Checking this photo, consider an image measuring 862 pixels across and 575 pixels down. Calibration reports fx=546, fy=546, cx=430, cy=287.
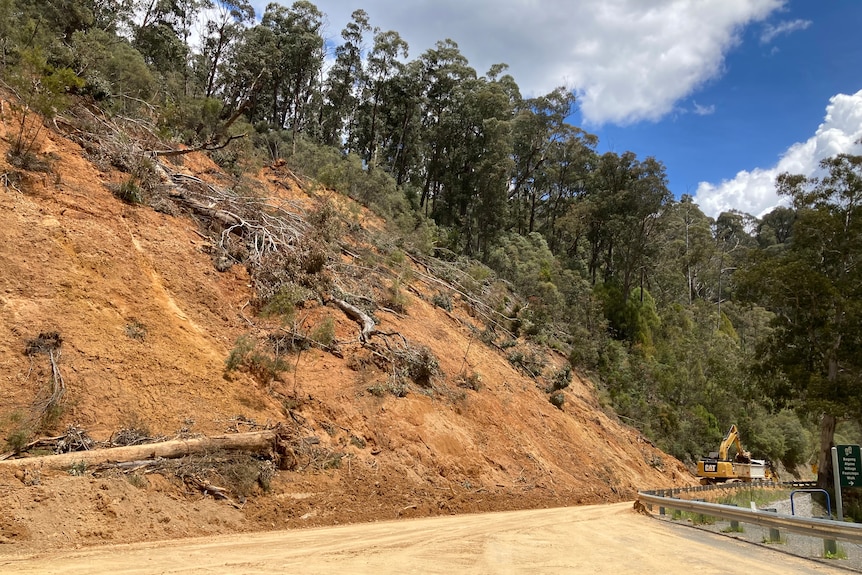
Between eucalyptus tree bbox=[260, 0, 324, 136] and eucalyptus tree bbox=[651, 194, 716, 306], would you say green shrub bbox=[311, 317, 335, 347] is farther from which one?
eucalyptus tree bbox=[651, 194, 716, 306]

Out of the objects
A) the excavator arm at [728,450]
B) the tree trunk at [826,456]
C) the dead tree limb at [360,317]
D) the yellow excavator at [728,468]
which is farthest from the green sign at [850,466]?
the excavator arm at [728,450]

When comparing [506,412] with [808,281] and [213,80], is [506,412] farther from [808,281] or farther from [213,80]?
[213,80]

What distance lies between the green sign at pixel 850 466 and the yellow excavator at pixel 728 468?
48.6 feet

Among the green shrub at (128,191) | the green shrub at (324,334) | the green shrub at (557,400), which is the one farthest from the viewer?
the green shrub at (557,400)

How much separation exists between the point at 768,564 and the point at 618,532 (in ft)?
10.6

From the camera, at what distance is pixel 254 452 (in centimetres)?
1017

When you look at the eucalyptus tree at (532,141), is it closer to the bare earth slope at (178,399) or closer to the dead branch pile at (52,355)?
the bare earth slope at (178,399)

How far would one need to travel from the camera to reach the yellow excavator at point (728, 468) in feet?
76.4

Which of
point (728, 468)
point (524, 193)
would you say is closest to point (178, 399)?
point (728, 468)

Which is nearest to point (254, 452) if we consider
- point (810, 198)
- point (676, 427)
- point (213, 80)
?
point (810, 198)

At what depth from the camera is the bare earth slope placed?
8156 millimetres

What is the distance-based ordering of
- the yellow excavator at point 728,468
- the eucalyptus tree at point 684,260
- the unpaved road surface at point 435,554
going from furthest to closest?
the eucalyptus tree at point 684,260
the yellow excavator at point 728,468
the unpaved road surface at point 435,554

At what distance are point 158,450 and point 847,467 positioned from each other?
11999 millimetres

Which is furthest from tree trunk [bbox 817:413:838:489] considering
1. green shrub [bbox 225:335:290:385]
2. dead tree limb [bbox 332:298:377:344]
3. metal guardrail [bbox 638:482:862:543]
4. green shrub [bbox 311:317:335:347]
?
green shrub [bbox 225:335:290:385]
